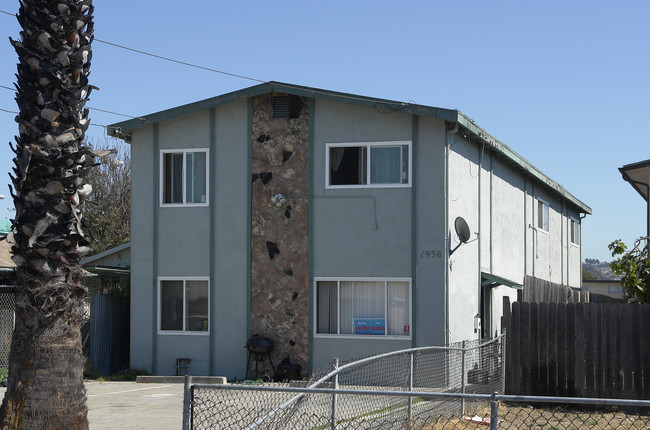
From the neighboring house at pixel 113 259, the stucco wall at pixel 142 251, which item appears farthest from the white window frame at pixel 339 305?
the neighboring house at pixel 113 259

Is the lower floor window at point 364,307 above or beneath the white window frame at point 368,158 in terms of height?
beneath

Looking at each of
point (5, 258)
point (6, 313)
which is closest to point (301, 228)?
point (6, 313)

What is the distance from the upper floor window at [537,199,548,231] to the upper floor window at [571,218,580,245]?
5669mm

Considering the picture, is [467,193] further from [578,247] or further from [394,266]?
[578,247]

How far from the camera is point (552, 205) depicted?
96.3ft

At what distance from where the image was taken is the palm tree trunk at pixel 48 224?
760cm

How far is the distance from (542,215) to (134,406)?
57.1ft

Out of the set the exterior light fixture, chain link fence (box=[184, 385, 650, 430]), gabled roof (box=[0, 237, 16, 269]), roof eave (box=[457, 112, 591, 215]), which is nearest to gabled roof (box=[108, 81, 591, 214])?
roof eave (box=[457, 112, 591, 215])

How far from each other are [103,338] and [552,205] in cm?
1635

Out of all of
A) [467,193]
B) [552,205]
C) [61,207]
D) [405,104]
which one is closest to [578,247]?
[552,205]

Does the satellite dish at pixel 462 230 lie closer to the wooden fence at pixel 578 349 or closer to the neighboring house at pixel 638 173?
the wooden fence at pixel 578 349

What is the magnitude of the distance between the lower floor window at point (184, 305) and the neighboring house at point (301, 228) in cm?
3

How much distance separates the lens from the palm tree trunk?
760cm

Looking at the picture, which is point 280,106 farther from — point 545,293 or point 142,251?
point 545,293
